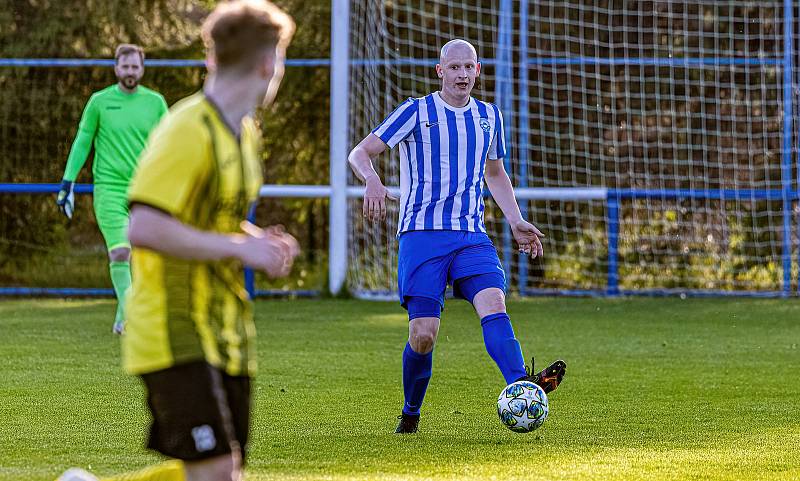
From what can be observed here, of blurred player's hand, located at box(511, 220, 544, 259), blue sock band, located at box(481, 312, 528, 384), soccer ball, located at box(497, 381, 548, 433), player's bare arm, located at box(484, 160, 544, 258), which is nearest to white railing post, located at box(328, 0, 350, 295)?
player's bare arm, located at box(484, 160, 544, 258)

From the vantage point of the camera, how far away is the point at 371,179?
5859 millimetres

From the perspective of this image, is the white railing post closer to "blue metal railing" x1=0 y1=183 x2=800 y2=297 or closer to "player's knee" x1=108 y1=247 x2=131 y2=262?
"blue metal railing" x1=0 y1=183 x2=800 y2=297

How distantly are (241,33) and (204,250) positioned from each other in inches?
19.6

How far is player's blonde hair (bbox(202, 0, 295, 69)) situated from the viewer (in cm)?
326

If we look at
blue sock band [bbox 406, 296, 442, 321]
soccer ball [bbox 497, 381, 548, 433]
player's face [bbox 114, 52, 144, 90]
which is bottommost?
soccer ball [bbox 497, 381, 548, 433]

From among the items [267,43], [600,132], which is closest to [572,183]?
[600,132]

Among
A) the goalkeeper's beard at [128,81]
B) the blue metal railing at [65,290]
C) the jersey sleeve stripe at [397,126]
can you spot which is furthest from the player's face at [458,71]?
the blue metal railing at [65,290]

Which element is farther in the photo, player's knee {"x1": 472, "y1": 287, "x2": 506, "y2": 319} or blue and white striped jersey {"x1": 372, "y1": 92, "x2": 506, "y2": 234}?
blue and white striped jersey {"x1": 372, "y1": 92, "x2": 506, "y2": 234}

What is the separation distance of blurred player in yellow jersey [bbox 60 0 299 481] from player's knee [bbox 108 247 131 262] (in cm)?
669

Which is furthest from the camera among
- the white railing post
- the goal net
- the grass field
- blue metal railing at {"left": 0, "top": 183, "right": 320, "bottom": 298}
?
the goal net

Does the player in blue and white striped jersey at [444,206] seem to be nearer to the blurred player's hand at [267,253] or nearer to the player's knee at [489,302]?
Result: the player's knee at [489,302]

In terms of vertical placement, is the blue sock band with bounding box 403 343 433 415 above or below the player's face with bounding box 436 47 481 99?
below

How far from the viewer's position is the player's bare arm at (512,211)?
20.0 ft

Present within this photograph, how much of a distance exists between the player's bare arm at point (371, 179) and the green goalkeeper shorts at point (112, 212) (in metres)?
4.02
